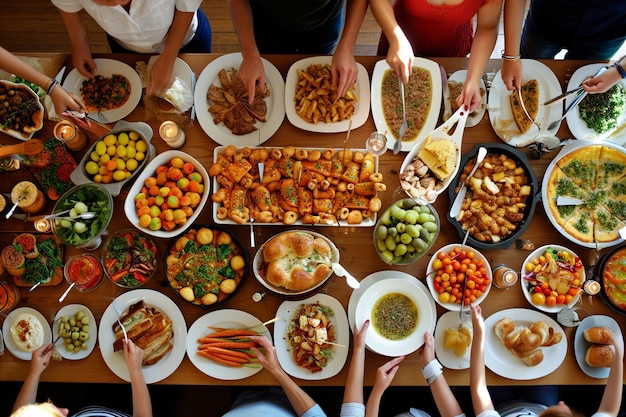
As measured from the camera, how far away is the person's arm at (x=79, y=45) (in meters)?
2.20

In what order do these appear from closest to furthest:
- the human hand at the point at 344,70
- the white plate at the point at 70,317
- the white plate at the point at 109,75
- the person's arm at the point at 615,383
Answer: the person's arm at the point at 615,383 < the white plate at the point at 70,317 < the human hand at the point at 344,70 < the white plate at the point at 109,75

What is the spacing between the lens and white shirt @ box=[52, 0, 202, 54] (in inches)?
79.9

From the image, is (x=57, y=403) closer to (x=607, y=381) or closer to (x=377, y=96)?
(x=377, y=96)

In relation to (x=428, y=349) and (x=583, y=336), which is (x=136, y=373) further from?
(x=583, y=336)

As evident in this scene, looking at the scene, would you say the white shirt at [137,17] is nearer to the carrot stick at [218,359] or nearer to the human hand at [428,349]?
the carrot stick at [218,359]

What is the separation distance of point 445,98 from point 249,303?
4.77 ft

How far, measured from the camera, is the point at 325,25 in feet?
8.20

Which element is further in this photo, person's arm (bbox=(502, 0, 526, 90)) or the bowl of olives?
person's arm (bbox=(502, 0, 526, 90))

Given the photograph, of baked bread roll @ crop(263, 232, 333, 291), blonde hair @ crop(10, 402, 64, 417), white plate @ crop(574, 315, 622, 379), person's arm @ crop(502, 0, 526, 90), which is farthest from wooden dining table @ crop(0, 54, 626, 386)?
blonde hair @ crop(10, 402, 64, 417)

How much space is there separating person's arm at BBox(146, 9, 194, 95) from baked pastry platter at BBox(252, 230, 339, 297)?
3.19 feet

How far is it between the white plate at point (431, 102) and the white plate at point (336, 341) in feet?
2.82

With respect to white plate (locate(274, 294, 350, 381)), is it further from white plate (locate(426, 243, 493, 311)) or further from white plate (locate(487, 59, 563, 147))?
white plate (locate(487, 59, 563, 147))

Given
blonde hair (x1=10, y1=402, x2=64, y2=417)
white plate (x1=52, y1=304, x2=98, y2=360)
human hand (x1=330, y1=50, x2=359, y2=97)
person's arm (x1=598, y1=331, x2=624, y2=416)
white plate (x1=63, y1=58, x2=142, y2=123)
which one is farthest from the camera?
white plate (x1=63, y1=58, x2=142, y2=123)

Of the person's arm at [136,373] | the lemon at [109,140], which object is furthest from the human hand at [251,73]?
the person's arm at [136,373]
